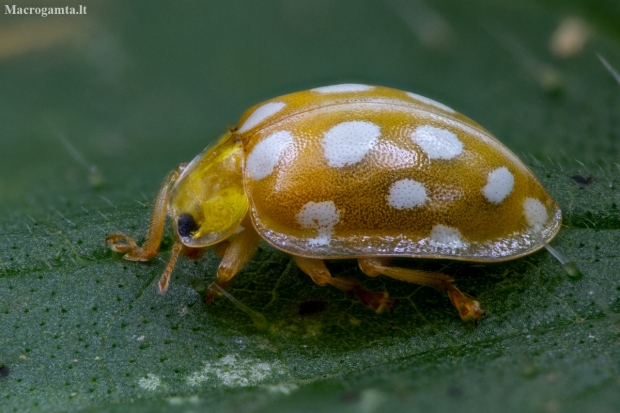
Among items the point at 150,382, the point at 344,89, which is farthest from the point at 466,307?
the point at 150,382

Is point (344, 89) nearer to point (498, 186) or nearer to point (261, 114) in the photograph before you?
point (261, 114)

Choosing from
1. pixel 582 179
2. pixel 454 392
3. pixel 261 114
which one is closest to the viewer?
pixel 454 392

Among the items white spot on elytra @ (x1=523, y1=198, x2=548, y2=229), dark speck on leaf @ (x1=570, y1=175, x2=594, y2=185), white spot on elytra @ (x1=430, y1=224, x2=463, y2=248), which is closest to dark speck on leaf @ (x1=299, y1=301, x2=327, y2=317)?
white spot on elytra @ (x1=430, y1=224, x2=463, y2=248)

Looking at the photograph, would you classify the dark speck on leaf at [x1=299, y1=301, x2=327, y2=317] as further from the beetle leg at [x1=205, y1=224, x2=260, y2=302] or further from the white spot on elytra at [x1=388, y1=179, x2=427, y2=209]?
the white spot on elytra at [x1=388, y1=179, x2=427, y2=209]

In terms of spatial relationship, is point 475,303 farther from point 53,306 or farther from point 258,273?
point 53,306

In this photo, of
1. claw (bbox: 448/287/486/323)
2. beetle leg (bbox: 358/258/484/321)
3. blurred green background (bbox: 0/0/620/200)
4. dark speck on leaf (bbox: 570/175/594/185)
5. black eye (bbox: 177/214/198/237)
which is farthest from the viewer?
blurred green background (bbox: 0/0/620/200)

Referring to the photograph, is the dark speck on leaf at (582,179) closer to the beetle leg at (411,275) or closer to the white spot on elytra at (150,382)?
the beetle leg at (411,275)

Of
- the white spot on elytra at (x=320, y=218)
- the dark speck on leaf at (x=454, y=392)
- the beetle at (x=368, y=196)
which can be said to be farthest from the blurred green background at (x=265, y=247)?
the white spot on elytra at (x=320, y=218)
